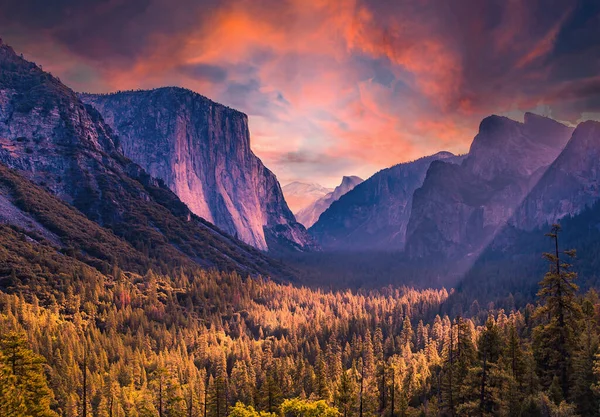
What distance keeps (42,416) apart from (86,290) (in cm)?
14571

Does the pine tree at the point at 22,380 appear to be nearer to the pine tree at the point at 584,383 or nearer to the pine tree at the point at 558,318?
the pine tree at the point at 558,318

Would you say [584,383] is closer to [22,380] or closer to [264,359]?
[22,380]

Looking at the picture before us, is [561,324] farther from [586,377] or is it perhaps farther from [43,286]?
[43,286]

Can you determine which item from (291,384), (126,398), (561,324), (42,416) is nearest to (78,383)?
(126,398)

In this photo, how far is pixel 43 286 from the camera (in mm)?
162375

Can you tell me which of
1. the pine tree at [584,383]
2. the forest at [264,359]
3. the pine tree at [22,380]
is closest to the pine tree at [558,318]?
the forest at [264,359]

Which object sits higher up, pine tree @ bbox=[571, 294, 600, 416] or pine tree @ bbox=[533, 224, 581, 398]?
pine tree @ bbox=[533, 224, 581, 398]

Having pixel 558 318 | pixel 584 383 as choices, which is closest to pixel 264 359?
pixel 584 383

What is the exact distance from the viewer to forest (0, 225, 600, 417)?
45.1 metres

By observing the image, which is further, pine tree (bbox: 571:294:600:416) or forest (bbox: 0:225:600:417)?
pine tree (bbox: 571:294:600:416)

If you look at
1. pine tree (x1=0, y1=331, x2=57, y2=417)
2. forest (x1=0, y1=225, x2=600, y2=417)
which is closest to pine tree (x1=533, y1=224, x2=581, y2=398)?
forest (x1=0, y1=225, x2=600, y2=417)

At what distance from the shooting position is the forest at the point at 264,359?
45062 millimetres

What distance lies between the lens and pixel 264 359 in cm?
12606

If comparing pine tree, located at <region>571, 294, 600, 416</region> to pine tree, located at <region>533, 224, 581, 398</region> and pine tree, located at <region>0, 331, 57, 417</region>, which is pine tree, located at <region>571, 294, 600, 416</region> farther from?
pine tree, located at <region>0, 331, 57, 417</region>
